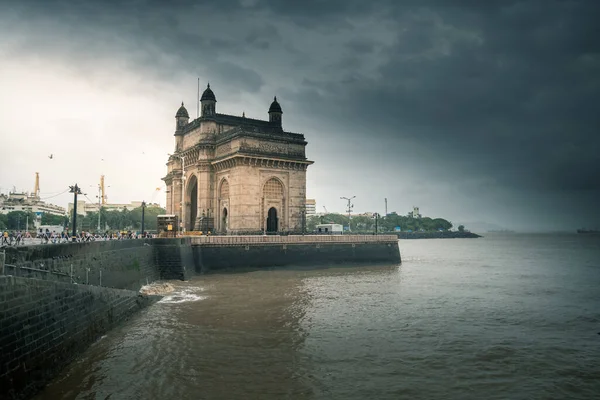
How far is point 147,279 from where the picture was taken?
29891 millimetres

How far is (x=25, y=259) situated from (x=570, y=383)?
1827 cm

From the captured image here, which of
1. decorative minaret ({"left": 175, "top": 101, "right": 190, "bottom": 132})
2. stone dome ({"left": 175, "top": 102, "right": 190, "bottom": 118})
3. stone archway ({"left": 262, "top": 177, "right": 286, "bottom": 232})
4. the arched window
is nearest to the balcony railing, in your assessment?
stone archway ({"left": 262, "top": 177, "right": 286, "bottom": 232})

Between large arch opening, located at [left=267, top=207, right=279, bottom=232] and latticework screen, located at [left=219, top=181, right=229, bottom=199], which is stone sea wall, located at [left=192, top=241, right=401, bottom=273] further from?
latticework screen, located at [left=219, top=181, right=229, bottom=199]

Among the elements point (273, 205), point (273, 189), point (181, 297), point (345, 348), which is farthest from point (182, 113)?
point (345, 348)

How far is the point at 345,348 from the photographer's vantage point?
16172 mm

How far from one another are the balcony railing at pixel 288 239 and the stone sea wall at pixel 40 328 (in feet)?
70.9

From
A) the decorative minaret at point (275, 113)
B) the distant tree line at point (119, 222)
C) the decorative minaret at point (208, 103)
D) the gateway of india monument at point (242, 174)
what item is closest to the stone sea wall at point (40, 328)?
the gateway of india monument at point (242, 174)

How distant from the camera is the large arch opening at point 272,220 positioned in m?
51.9

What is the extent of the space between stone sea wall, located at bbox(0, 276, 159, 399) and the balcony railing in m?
21.6

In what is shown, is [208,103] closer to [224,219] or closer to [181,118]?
[181,118]

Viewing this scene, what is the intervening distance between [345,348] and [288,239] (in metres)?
26.4

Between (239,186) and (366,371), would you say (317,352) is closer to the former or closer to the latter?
(366,371)

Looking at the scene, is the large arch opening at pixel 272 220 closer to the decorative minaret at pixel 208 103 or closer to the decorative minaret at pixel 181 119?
the decorative minaret at pixel 208 103

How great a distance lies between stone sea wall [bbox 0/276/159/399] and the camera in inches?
402
